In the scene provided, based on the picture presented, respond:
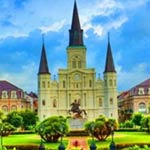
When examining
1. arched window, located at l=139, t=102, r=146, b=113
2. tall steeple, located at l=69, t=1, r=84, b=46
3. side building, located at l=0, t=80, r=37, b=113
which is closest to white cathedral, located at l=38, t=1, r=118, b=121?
tall steeple, located at l=69, t=1, r=84, b=46

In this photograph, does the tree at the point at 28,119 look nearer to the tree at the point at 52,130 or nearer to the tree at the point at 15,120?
the tree at the point at 15,120

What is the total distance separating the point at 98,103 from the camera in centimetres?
9975

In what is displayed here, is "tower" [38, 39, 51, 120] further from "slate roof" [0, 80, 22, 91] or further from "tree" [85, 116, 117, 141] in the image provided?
"tree" [85, 116, 117, 141]

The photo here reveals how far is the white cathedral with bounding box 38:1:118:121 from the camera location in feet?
324

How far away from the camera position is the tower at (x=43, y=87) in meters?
98.1

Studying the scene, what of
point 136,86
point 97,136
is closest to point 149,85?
point 136,86

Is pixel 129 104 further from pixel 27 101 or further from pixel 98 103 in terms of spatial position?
pixel 27 101

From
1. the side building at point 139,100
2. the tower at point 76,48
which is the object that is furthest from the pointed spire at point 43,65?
the side building at point 139,100

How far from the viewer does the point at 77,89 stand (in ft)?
330

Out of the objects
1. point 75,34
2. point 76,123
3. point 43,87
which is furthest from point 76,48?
point 76,123

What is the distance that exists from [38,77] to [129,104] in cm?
2137

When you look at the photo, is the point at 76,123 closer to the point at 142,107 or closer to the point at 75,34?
the point at 142,107

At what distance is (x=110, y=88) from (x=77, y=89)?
6820 millimetres

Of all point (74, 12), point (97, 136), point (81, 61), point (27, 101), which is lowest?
point (97, 136)
